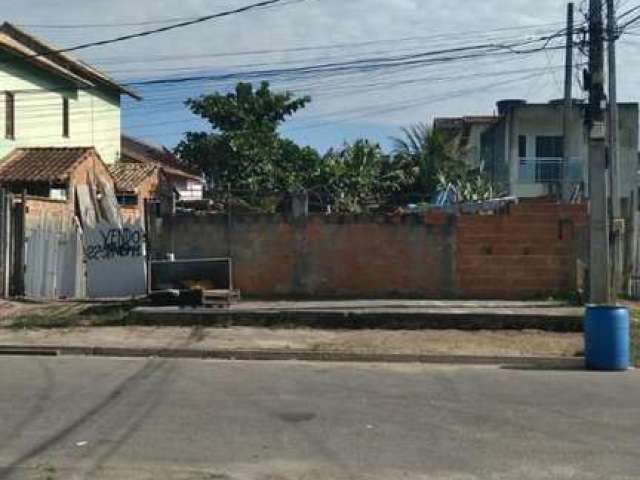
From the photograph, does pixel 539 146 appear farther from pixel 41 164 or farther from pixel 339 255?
pixel 339 255

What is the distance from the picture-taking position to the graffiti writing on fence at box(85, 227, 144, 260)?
2217 cm

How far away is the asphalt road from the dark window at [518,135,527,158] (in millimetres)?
31075

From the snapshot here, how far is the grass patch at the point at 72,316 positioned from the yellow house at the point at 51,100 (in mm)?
10279

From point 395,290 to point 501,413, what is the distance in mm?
10466

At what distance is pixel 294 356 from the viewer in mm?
13867

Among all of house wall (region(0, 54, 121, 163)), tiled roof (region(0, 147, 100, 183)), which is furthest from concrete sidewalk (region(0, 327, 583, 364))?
house wall (region(0, 54, 121, 163))

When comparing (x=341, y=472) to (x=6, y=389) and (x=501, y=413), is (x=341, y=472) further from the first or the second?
(x=6, y=389)

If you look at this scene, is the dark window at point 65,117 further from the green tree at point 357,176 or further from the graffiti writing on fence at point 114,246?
the graffiti writing on fence at point 114,246

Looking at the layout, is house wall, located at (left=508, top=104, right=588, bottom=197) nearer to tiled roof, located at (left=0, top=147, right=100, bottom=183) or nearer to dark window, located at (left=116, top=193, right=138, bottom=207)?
dark window, located at (left=116, top=193, right=138, bottom=207)

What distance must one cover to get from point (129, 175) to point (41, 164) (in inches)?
256

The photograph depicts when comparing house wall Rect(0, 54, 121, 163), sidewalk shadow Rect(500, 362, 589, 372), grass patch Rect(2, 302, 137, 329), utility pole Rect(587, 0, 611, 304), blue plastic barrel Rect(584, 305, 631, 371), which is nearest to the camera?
blue plastic barrel Rect(584, 305, 631, 371)

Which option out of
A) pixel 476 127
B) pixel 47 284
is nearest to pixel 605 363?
pixel 47 284

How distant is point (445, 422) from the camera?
8680 millimetres

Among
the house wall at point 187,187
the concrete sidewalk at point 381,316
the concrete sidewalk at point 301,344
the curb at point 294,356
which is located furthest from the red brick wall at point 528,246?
the house wall at point 187,187
